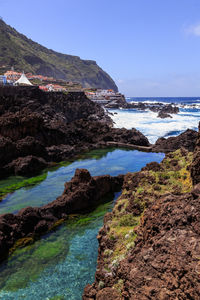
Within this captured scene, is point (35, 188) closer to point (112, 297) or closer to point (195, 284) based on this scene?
point (112, 297)

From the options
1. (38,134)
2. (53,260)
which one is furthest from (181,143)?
(53,260)

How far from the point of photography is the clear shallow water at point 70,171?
2134cm

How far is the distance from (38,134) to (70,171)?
38.1 feet

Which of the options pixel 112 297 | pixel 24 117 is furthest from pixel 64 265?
pixel 24 117

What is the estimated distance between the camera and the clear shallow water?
840 inches

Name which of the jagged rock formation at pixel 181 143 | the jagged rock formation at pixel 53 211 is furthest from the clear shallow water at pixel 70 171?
the jagged rock formation at pixel 53 211

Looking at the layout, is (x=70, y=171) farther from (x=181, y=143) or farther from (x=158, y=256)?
(x=158, y=256)

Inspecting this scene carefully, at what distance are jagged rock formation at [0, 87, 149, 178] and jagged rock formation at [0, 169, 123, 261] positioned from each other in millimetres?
12058

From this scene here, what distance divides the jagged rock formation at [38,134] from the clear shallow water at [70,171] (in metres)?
2.81

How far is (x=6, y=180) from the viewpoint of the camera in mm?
27656

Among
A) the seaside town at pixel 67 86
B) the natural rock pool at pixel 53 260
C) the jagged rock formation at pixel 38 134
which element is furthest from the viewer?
the seaside town at pixel 67 86

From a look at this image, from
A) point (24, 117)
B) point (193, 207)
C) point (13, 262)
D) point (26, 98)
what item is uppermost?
point (26, 98)

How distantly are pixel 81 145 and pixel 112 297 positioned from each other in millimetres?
39855

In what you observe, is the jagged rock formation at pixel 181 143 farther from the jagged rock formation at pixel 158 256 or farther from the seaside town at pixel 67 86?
the seaside town at pixel 67 86
